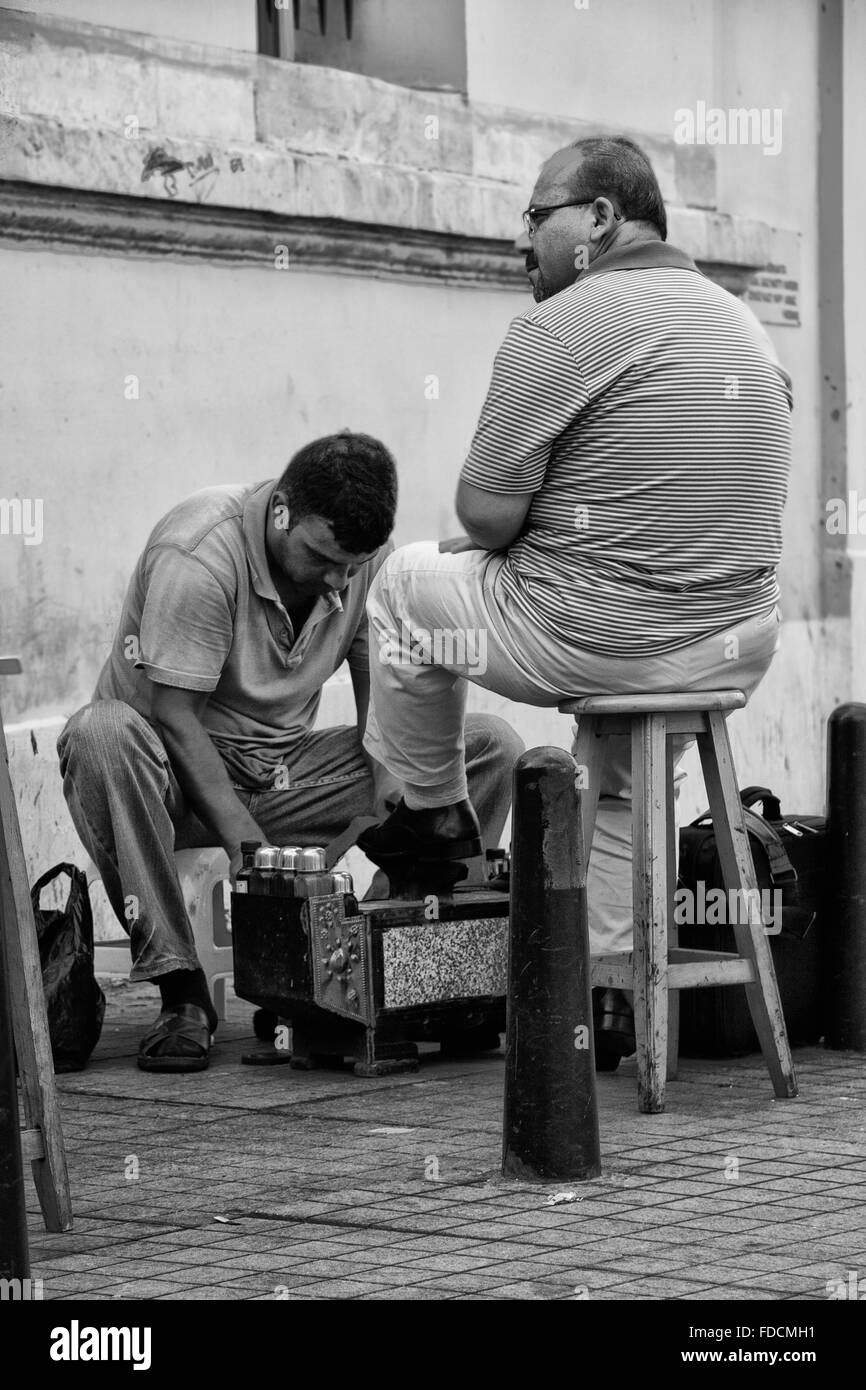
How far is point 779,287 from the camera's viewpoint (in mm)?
9688

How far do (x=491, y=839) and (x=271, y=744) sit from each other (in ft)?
1.94

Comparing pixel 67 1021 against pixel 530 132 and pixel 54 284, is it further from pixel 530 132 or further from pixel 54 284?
pixel 530 132

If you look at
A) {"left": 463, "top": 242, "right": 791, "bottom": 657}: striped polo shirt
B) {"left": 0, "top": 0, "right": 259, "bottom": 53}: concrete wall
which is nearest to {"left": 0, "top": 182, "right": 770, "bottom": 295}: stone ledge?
{"left": 0, "top": 0, "right": 259, "bottom": 53}: concrete wall

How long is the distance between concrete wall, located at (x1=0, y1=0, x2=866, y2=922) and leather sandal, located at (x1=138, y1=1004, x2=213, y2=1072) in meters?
1.59

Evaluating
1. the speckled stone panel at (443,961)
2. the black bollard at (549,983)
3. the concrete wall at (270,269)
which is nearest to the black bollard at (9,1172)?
the black bollard at (549,983)

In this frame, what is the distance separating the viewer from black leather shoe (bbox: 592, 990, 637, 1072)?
4.75 m

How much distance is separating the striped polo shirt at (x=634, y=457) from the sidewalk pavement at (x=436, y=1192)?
3.24 feet

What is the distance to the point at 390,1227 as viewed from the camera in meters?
3.57

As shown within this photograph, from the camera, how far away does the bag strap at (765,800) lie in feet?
16.9
